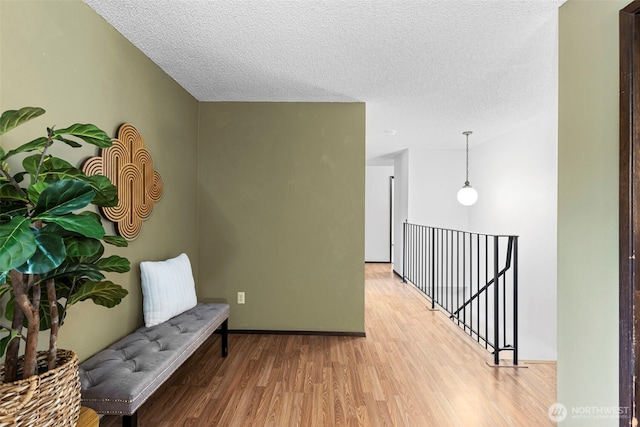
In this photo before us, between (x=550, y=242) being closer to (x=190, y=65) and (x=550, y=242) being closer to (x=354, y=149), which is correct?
(x=354, y=149)

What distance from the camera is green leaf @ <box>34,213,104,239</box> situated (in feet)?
3.20

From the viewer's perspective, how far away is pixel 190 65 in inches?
101

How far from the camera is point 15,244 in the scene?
87 centimetres

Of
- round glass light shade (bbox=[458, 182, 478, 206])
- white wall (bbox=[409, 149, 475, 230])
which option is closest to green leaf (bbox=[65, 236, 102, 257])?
round glass light shade (bbox=[458, 182, 478, 206])

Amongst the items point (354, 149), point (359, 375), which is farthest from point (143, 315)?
point (354, 149)

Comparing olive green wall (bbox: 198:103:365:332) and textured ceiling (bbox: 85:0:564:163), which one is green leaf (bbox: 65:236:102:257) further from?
olive green wall (bbox: 198:103:365:332)

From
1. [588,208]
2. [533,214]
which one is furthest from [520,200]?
[588,208]

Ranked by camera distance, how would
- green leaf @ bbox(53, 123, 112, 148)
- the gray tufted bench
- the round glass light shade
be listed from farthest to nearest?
1. the round glass light shade
2. the gray tufted bench
3. green leaf @ bbox(53, 123, 112, 148)

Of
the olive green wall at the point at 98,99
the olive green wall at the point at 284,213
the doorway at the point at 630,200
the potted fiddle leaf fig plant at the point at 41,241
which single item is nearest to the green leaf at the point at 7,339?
the potted fiddle leaf fig plant at the point at 41,241

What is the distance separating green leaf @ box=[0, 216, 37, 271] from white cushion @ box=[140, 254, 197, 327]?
1.51 metres

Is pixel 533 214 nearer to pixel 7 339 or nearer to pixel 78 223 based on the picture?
pixel 78 223

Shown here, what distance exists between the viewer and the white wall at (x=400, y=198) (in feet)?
20.0

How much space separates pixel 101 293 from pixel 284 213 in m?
2.03

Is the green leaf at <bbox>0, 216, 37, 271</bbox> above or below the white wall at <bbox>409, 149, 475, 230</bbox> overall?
below
